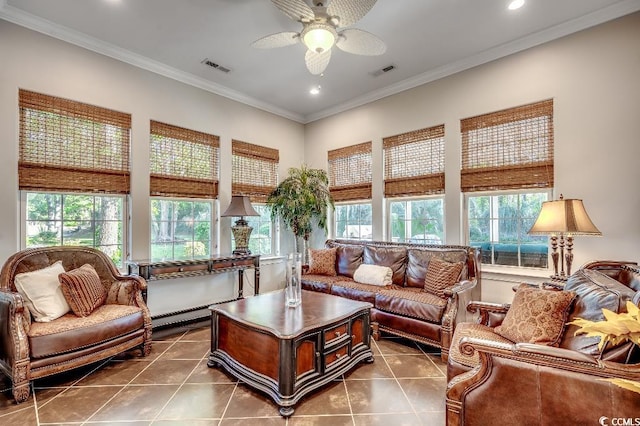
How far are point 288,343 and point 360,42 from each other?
102 inches

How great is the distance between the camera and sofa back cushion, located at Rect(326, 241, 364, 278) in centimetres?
445

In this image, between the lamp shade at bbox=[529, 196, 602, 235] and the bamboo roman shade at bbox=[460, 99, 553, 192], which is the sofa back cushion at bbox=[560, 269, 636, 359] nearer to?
the lamp shade at bbox=[529, 196, 602, 235]

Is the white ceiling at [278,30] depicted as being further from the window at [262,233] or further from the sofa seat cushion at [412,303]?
the sofa seat cushion at [412,303]

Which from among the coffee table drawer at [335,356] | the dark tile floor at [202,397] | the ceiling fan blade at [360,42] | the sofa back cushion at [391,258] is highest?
the ceiling fan blade at [360,42]

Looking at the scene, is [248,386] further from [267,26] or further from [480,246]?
[267,26]

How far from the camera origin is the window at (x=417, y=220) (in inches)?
171

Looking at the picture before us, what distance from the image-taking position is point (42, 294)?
2625mm

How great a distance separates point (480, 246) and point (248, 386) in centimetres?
311

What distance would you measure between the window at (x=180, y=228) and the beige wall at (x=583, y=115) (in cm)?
341

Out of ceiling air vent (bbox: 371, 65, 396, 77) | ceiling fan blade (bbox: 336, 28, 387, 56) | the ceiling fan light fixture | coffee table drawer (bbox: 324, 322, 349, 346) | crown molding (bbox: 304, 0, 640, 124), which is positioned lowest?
coffee table drawer (bbox: 324, 322, 349, 346)

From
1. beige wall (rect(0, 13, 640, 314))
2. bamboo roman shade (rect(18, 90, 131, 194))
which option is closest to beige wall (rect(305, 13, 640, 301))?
beige wall (rect(0, 13, 640, 314))

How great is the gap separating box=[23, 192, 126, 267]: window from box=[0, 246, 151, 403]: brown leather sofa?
44cm

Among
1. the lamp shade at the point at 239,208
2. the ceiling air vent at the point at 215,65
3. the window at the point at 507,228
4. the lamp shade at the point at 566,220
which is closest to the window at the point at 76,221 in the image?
the lamp shade at the point at 239,208

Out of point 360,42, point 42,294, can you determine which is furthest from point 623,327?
point 42,294
